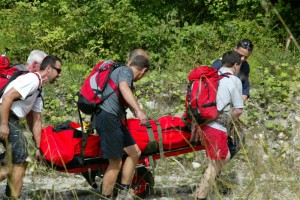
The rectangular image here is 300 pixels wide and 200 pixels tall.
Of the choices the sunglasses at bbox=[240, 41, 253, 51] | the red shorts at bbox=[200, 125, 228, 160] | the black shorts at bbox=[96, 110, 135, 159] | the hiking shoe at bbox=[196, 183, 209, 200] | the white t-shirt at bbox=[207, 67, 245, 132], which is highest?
the sunglasses at bbox=[240, 41, 253, 51]

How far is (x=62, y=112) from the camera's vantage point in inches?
358

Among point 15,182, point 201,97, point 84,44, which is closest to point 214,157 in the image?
point 201,97

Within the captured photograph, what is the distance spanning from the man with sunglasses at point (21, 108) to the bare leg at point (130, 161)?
2.82 ft

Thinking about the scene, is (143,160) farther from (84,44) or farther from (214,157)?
(84,44)

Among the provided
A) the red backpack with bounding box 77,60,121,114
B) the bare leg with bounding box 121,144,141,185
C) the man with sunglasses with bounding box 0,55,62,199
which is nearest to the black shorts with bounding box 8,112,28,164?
the man with sunglasses with bounding box 0,55,62,199

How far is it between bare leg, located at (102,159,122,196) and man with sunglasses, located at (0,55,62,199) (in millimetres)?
687

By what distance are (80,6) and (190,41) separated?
93.4 inches

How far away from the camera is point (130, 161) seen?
19.4 ft

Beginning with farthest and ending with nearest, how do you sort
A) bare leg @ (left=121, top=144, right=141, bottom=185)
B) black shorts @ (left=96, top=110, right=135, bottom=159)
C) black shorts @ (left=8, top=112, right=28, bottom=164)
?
bare leg @ (left=121, top=144, right=141, bottom=185), black shorts @ (left=96, top=110, right=135, bottom=159), black shorts @ (left=8, top=112, right=28, bottom=164)

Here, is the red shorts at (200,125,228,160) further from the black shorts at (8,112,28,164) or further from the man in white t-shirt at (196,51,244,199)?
the black shorts at (8,112,28,164)

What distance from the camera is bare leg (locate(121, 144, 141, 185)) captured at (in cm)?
590

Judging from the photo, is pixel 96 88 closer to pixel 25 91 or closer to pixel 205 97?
pixel 25 91

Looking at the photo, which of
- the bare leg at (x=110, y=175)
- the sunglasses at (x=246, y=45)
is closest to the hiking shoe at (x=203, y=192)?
the bare leg at (x=110, y=175)

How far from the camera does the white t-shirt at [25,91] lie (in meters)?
5.20
